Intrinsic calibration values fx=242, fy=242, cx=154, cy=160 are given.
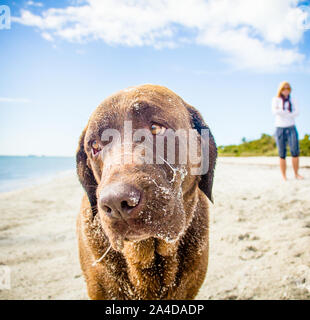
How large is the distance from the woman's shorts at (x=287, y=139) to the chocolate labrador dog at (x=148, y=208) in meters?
5.35

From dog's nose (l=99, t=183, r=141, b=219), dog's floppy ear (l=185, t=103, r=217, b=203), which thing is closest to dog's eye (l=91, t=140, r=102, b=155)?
dog's nose (l=99, t=183, r=141, b=219)

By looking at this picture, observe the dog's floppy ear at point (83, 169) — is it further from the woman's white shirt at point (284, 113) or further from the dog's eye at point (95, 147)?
the woman's white shirt at point (284, 113)

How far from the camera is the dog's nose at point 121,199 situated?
1.38m

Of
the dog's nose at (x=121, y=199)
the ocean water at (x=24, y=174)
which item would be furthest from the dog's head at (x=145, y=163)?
the ocean water at (x=24, y=174)

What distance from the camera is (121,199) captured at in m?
1.38

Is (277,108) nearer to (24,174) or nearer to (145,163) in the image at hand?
(145,163)

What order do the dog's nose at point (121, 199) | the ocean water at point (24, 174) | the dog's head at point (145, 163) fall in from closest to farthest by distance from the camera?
the dog's nose at point (121, 199) → the dog's head at point (145, 163) → the ocean water at point (24, 174)

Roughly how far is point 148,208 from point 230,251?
7.68ft

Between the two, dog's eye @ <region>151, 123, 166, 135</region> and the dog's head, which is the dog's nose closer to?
the dog's head

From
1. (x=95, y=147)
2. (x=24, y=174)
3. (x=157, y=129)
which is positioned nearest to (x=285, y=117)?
(x=157, y=129)

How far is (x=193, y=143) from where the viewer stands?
7.55 ft

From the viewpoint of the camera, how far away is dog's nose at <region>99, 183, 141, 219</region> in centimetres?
138
